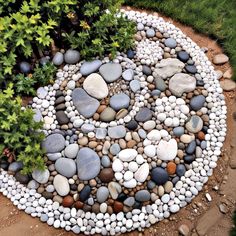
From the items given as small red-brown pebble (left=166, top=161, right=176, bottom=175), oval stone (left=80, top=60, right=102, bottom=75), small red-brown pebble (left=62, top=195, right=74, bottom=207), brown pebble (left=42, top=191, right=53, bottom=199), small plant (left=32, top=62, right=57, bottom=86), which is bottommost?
brown pebble (left=42, top=191, right=53, bottom=199)

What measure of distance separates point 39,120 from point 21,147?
45 centimetres

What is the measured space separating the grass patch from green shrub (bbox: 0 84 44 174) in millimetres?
2640

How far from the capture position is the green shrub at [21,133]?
4.80 m

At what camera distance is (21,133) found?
4.88 metres

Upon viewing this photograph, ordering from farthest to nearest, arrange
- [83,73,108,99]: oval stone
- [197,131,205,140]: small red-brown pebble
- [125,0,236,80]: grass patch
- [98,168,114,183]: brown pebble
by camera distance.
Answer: [125,0,236,80]: grass patch, [83,73,108,99]: oval stone, [197,131,205,140]: small red-brown pebble, [98,168,114,183]: brown pebble

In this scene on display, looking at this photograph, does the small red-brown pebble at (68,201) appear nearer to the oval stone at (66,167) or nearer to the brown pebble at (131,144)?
the oval stone at (66,167)

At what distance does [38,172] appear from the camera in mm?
4969

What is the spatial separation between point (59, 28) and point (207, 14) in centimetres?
220

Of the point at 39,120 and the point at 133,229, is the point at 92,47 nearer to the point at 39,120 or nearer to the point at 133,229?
the point at 39,120

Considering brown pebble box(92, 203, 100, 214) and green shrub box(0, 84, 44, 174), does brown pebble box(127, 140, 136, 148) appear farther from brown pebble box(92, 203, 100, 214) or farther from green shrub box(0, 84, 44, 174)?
green shrub box(0, 84, 44, 174)

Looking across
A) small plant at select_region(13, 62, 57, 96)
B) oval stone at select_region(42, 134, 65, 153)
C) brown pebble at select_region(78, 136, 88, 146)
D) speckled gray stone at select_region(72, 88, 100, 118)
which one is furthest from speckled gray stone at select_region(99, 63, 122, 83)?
oval stone at select_region(42, 134, 65, 153)

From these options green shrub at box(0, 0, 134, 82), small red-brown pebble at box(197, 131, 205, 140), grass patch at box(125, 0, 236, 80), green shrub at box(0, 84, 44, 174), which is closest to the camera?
green shrub at box(0, 84, 44, 174)

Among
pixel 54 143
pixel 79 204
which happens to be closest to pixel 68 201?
pixel 79 204

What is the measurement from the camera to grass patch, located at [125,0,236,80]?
6.08m
